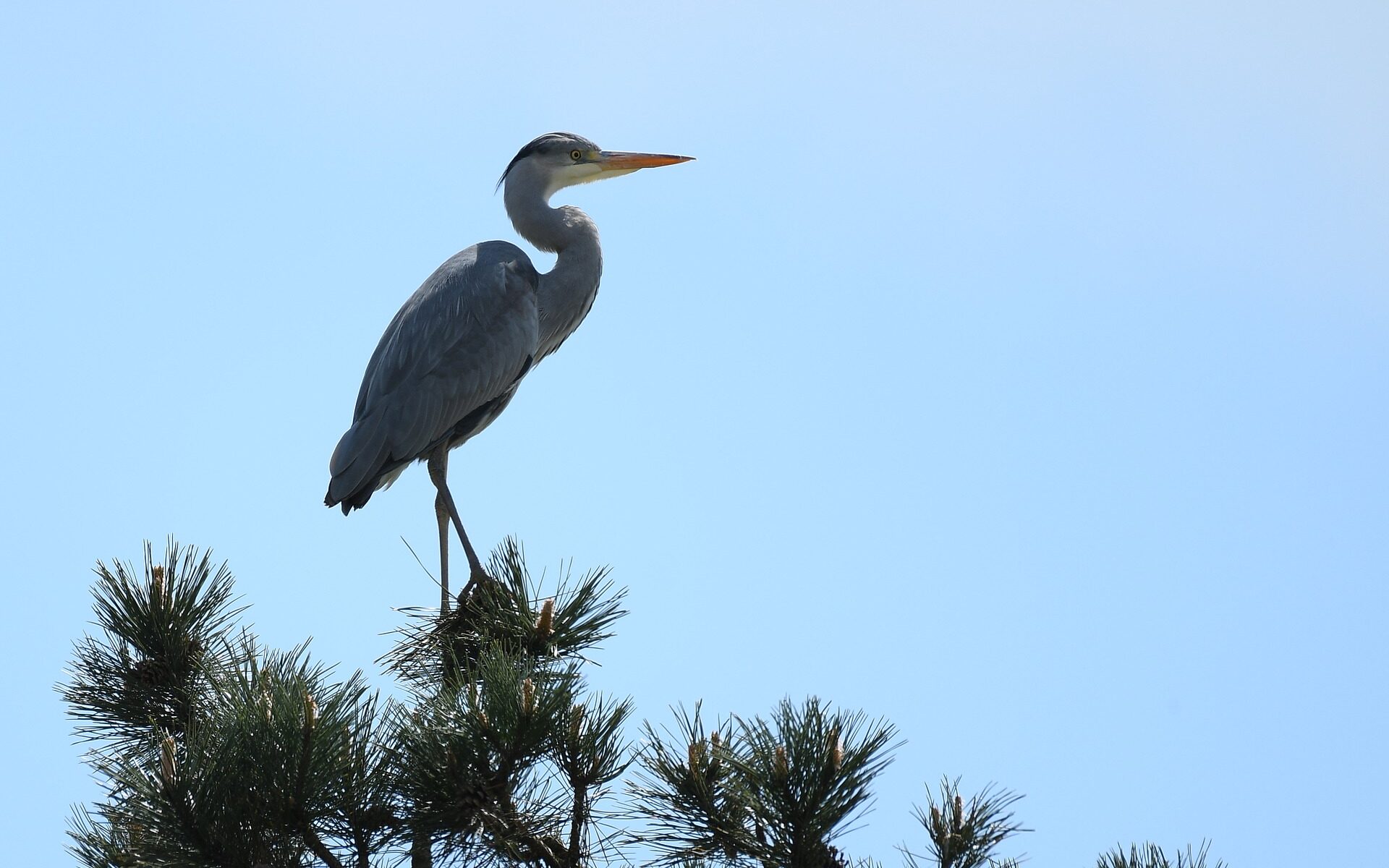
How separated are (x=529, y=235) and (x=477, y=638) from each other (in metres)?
3.61

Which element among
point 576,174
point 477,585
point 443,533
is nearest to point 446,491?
point 443,533

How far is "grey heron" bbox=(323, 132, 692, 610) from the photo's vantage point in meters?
5.47

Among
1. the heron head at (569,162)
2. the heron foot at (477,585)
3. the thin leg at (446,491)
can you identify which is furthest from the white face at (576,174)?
the heron foot at (477,585)

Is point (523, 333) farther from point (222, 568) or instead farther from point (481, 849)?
point (481, 849)

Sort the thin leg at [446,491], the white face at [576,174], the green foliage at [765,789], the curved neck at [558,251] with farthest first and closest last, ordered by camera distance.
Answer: the white face at [576,174]
the curved neck at [558,251]
the thin leg at [446,491]
the green foliage at [765,789]

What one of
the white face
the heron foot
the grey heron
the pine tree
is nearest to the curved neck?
the grey heron

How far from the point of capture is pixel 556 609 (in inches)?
138

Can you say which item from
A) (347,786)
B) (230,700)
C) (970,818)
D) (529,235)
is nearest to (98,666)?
(230,700)

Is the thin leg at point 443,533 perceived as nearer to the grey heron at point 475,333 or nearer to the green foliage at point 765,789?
the grey heron at point 475,333

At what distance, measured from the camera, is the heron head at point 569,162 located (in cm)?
691

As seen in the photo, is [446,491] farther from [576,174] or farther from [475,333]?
[576,174]

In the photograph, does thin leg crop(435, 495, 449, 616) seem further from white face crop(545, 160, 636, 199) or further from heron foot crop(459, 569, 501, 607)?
white face crop(545, 160, 636, 199)

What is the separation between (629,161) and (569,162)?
1.15ft

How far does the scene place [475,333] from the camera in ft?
19.6
